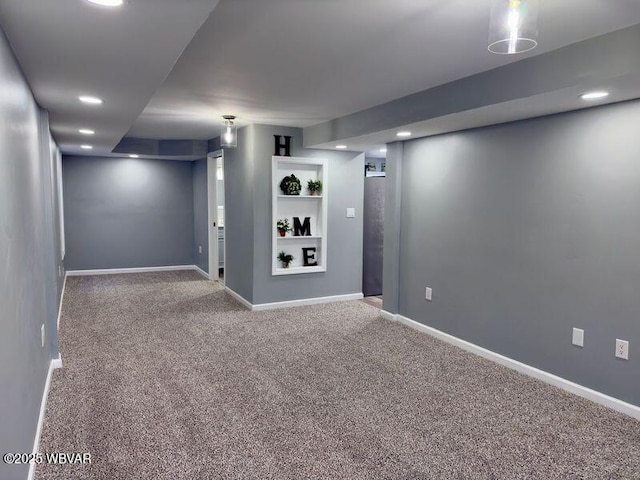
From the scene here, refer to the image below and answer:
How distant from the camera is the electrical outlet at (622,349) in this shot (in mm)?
2814

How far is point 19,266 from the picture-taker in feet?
6.72

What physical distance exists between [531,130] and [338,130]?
1.95 metres

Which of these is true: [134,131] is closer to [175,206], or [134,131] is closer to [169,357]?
[175,206]

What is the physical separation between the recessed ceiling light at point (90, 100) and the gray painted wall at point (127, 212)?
4815 mm

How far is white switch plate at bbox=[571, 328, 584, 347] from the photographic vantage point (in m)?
3.06

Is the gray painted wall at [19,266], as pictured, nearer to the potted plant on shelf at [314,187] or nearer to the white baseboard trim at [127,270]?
the potted plant on shelf at [314,187]

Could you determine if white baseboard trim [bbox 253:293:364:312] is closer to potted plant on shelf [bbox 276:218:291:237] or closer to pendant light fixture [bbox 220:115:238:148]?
potted plant on shelf [bbox 276:218:291:237]

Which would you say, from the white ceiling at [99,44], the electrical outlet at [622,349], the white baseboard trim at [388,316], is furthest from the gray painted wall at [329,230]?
the electrical outlet at [622,349]

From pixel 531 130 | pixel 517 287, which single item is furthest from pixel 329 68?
pixel 517 287

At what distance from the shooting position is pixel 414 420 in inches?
106

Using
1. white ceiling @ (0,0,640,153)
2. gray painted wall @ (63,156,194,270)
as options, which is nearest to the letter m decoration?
white ceiling @ (0,0,640,153)

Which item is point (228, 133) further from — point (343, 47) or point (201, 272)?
point (201, 272)

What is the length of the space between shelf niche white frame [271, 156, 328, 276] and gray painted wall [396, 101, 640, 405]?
142cm

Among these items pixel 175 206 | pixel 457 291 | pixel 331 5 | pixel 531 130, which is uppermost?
pixel 331 5
